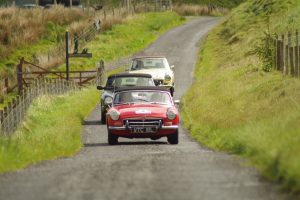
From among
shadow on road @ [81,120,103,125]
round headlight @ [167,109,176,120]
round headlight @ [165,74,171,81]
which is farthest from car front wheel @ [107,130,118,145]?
round headlight @ [165,74,171,81]

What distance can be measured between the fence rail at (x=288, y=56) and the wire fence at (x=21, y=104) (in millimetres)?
9029

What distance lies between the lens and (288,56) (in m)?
32.1

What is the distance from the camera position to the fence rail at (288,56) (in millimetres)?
30266

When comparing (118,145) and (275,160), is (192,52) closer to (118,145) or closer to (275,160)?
(118,145)

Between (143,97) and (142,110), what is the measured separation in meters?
1.23

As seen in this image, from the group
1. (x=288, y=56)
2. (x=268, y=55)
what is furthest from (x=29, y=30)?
(x=288, y=56)

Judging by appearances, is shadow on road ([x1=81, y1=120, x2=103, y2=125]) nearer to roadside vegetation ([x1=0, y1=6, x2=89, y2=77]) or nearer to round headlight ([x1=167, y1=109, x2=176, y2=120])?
round headlight ([x1=167, y1=109, x2=176, y2=120])

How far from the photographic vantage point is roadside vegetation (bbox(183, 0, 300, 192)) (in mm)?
13297

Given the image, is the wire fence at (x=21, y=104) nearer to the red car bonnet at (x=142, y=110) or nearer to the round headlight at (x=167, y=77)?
the red car bonnet at (x=142, y=110)

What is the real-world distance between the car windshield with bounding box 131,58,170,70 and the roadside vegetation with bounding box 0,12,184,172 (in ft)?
7.28

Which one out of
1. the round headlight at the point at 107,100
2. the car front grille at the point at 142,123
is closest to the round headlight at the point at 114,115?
the car front grille at the point at 142,123

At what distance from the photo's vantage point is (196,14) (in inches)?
3942

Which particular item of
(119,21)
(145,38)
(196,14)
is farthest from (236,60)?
(196,14)

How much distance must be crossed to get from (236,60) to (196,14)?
51314mm
